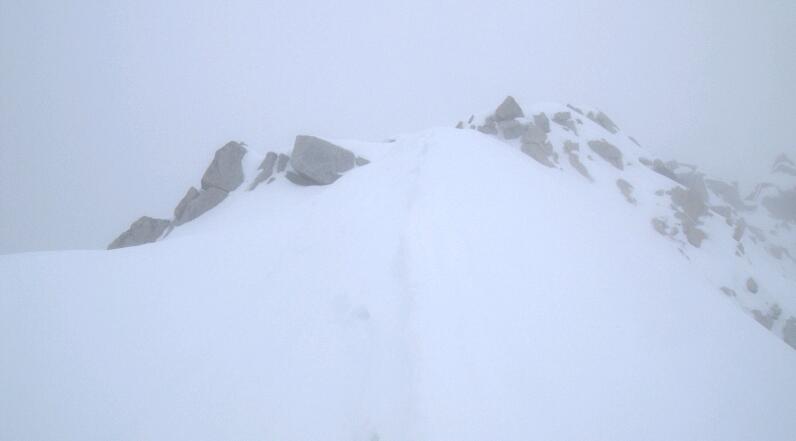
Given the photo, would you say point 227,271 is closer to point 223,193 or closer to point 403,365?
point 403,365

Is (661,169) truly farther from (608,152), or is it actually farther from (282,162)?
(282,162)

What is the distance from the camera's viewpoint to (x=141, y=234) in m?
21.8

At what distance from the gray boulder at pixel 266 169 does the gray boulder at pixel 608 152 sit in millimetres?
22751

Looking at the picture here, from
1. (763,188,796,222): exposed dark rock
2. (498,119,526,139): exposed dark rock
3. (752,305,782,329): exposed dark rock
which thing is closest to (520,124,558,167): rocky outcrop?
(498,119,526,139): exposed dark rock

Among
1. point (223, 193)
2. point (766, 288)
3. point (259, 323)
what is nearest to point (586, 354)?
point (259, 323)

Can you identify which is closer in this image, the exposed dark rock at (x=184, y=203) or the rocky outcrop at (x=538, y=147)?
the rocky outcrop at (x=538, y=147)

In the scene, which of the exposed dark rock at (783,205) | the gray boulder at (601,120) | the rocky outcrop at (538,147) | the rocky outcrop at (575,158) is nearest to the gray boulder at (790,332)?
the rocky outcrop at (575,158)

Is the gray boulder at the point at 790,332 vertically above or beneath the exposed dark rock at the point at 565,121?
beneath

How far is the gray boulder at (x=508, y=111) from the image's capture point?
22188 millimetres

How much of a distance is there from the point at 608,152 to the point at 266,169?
24361mm

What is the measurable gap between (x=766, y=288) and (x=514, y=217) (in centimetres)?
1989

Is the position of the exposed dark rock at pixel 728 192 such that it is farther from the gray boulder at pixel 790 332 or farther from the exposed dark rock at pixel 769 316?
the gray boulder at pixel 790 332

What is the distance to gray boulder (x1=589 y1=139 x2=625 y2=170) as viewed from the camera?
2305 centimetres

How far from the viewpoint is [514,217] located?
1052cm
